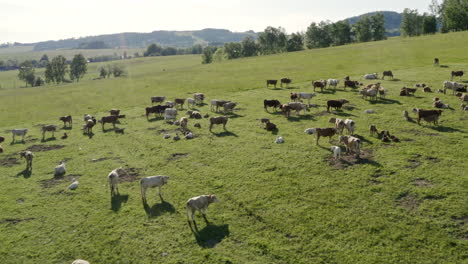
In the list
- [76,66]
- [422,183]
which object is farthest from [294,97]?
[76,66]

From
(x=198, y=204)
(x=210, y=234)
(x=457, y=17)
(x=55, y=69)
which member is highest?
(x=457, y=17)

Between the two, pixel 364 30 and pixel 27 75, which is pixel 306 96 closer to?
pixel 364 30

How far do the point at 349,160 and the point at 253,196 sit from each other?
7.30 m

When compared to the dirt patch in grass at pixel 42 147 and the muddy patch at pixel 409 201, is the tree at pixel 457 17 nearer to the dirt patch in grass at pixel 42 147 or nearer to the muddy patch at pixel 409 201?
the muddy patch at pixel 409 201

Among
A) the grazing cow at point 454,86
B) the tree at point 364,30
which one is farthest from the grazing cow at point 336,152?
the tree at point 364,30

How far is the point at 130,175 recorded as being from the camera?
853 inches

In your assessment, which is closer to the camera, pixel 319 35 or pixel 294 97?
pixel 294 97

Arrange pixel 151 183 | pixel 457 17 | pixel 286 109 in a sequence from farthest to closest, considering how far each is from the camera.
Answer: pixel 457 17
pixel 286 109
pixel 151 183

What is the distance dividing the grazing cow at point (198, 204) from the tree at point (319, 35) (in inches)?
5646

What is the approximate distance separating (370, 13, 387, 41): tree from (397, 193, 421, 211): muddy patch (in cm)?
14334

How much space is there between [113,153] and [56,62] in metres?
120

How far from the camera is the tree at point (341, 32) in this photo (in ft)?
460

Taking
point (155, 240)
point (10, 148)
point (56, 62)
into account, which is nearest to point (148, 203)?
point (155, 240)

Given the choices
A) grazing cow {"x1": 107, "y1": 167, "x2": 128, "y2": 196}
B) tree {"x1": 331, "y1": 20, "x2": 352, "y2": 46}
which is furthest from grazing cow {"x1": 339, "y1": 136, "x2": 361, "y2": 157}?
tree {"x1": 331, "y1": 20, "x2": 352, "y2": 46}
